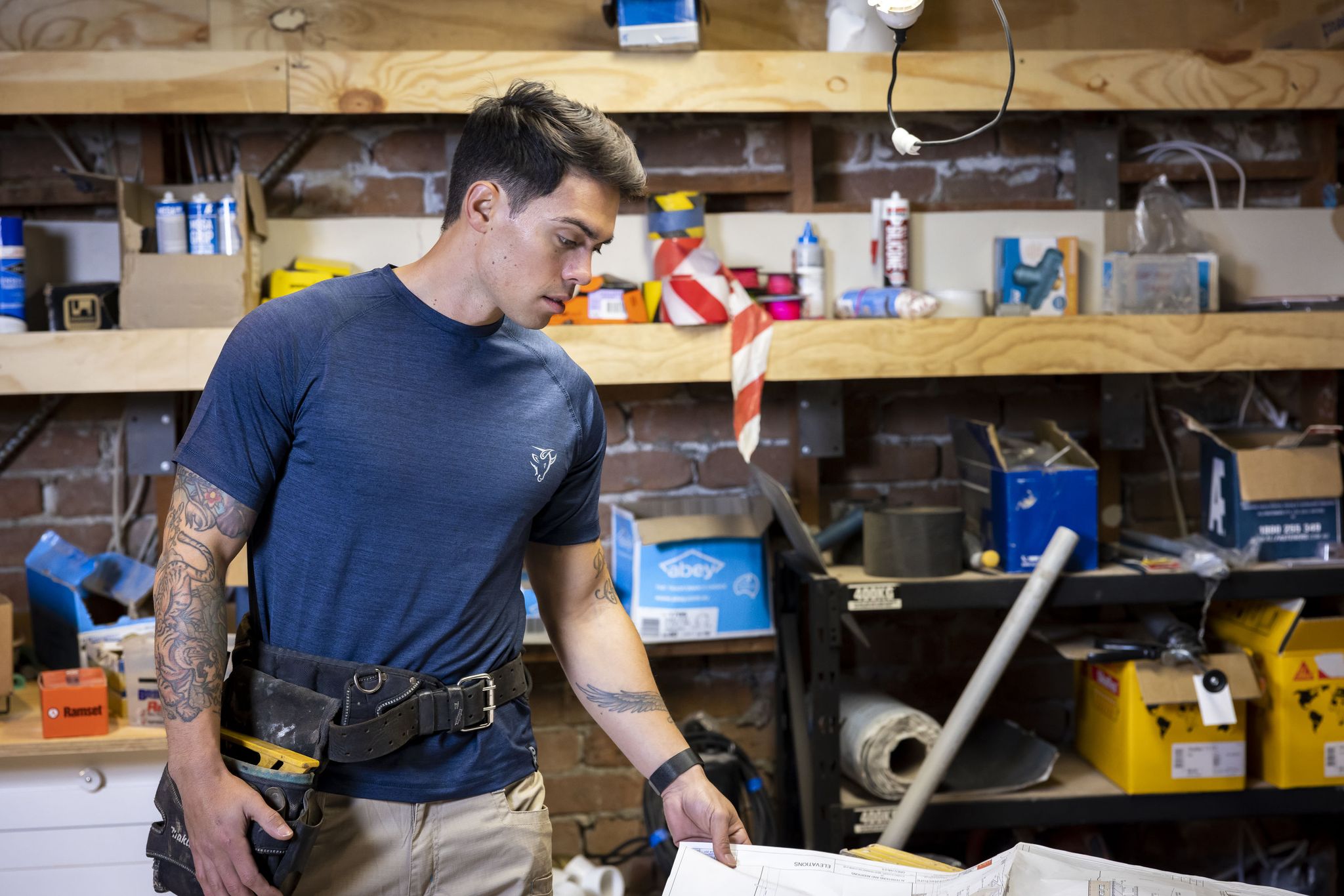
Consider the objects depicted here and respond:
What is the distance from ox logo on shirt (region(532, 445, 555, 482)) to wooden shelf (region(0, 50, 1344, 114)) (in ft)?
3.04

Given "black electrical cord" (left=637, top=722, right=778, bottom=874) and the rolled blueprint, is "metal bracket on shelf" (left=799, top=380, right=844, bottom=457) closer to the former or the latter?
the rolled blueprint

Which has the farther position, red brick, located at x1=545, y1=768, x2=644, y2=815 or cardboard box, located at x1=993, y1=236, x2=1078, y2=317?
red brick, located at x1=545, y1=768, x2=644, y2=815

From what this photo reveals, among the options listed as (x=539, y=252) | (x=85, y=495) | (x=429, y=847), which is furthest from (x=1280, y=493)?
(x=85, y=495)

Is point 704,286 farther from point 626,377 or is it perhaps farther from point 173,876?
point 173,876

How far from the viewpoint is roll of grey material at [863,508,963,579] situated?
1.96m

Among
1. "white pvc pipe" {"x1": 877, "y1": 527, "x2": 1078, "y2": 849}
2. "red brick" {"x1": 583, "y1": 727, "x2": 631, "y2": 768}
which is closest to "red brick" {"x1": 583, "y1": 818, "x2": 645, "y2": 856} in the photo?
"red brick" {"x1": 583, "y1": 727, "x2": 631, "y2": 768}

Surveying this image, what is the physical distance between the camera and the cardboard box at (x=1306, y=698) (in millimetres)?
2006

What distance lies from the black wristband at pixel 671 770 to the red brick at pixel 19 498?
154 centimetres

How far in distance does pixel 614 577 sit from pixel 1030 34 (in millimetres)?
1401

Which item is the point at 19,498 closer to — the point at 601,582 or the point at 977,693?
the point at 601,582

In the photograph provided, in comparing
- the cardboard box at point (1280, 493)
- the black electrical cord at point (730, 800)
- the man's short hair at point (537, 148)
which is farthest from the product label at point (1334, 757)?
the man's short hair at point (537, 148)

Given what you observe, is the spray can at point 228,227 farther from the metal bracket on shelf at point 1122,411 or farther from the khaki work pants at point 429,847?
the metal bracket on shelf at point 1122,411

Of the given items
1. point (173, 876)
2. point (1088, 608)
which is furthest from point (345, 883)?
point (1088, 608)

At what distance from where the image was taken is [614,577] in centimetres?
223
